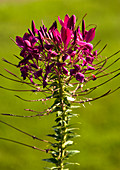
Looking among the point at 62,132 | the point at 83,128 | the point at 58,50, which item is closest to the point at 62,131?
the point at 62,132

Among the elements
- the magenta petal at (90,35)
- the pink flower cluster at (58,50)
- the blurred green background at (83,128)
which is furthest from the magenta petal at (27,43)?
the blurred green background at (83,128)

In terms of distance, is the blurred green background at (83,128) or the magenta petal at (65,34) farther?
the blurred green background at (83,128)

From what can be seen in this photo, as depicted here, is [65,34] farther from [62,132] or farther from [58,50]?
[62,132]

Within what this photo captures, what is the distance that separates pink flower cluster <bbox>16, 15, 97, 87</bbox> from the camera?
1.89ft

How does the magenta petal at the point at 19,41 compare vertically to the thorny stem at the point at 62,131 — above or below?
above

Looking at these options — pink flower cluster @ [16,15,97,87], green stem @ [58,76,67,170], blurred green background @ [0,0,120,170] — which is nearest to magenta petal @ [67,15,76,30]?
pink flower cluster @ [16,15,97,87]

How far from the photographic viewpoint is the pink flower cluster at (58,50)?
575 millimetres

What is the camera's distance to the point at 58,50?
611 millimetres

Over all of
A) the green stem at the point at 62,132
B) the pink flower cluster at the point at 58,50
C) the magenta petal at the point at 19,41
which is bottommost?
the green stem at the point at 62,132

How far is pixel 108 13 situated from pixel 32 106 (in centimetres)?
221

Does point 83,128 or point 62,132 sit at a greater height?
point 83,128

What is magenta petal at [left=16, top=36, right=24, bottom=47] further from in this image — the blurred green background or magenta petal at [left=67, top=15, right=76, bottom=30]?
the blurred green background

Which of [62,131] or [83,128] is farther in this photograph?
[83,128]

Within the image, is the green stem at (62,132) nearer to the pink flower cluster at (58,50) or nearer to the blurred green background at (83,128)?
the pink flower cluster at (58,50)
